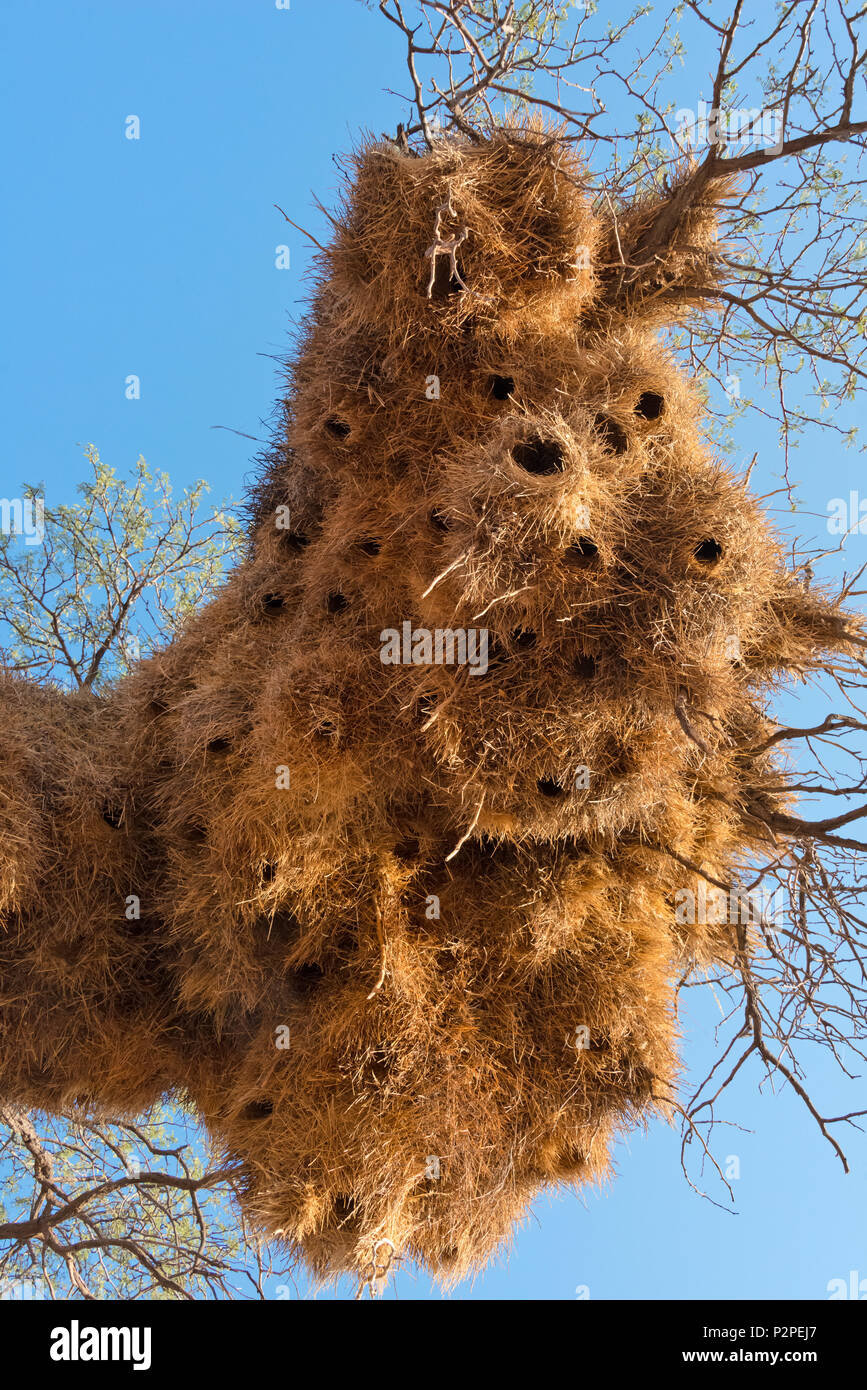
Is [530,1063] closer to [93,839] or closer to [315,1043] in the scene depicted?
[315,1043]

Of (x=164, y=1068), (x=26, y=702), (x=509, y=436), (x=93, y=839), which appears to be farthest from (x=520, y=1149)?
(x=26, y=702)

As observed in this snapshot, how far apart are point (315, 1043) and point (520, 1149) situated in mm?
1164

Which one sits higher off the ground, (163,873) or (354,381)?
(354,381)

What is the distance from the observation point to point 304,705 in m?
4.32

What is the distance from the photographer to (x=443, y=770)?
14.5 ft

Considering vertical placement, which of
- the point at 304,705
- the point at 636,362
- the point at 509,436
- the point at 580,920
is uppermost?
the point at 636,362

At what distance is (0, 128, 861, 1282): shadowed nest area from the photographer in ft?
13.4

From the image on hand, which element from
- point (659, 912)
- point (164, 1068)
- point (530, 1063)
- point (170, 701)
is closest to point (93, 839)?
point (170, 701)

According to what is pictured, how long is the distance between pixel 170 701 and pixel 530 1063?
2.77 metres

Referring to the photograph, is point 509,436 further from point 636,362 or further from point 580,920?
point 580,920

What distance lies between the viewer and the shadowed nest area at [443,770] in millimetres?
4090

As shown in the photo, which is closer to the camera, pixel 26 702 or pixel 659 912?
pixel 659 912

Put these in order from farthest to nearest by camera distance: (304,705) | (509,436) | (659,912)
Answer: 1. (659,912)
2. (304,705)
3. (509,436)

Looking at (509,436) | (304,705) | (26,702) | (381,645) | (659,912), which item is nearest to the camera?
(509,436)
